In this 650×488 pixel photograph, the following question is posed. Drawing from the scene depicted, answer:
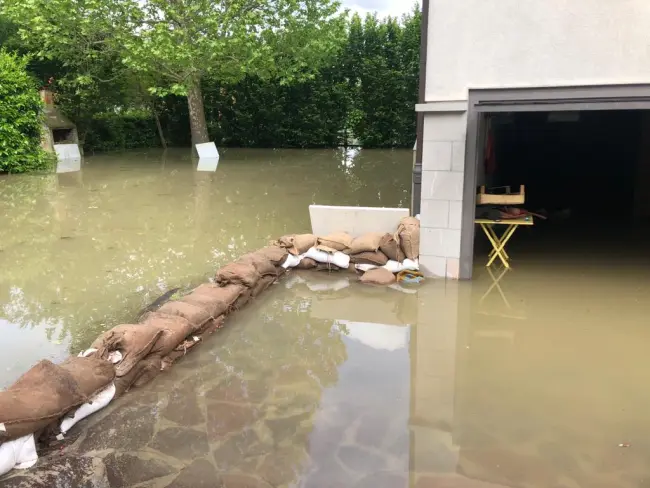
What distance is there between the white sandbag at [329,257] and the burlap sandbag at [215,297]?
3.98 ft

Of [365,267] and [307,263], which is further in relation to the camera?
[307,263]

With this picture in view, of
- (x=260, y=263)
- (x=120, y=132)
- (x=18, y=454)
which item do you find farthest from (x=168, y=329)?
(x=120, y=132)

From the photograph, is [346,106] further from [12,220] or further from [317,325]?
[317,325]

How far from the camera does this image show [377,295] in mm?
5301

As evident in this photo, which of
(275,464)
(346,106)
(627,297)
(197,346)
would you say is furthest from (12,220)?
(346,106)

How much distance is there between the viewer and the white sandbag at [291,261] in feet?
19.3

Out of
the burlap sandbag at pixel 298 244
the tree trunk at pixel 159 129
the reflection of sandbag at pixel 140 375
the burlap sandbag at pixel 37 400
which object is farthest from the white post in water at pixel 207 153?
the burlap sandbag at pixel 37 400

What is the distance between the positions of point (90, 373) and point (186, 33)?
1215 centimetres

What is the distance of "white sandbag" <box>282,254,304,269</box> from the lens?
232 inches

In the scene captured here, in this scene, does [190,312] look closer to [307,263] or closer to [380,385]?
[380,385]

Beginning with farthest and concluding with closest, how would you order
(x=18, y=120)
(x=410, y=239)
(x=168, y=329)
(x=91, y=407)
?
(x=18, y=120) → (x=410, y=239) → (x=168, y=329) → (x=91, y=407)

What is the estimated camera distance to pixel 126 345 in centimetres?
354

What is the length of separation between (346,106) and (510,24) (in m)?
15.4

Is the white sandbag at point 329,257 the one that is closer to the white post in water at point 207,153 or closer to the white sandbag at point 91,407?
the white sandbag at point 91,407
